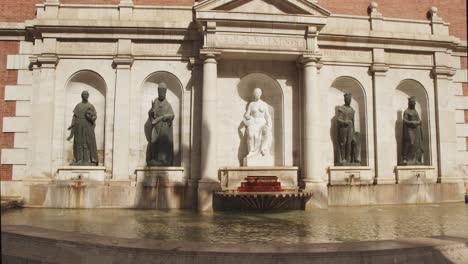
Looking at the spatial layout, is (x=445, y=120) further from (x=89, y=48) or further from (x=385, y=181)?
(x=89, y=48)

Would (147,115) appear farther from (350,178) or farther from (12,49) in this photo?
(350,178)

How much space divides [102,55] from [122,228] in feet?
25.3

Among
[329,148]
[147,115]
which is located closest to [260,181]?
[329,148]

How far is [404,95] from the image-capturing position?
53.2 feet

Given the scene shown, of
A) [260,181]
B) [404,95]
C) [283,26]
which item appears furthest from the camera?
[404,95]

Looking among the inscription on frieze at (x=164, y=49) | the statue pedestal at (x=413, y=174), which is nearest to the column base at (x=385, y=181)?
the statue pedestal at (x=413, y=174)

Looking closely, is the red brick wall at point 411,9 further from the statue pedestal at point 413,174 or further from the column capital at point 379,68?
the statue pedestal at point 413,174

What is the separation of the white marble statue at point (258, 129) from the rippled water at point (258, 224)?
2.88m

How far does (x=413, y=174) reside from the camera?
49.1 ft

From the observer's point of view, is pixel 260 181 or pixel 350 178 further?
pixel 350 178

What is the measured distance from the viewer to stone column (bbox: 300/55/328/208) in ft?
43.2

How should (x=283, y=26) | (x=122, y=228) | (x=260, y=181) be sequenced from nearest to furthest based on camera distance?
(x=122, y=228) < (x=260, y=181) < (x=283, y=26)

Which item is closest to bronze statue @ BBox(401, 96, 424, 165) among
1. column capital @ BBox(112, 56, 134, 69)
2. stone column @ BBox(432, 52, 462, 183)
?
stone column @ BBox(432, 52, 462, 183)

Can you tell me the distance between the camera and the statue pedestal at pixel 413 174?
14838 millimetres
